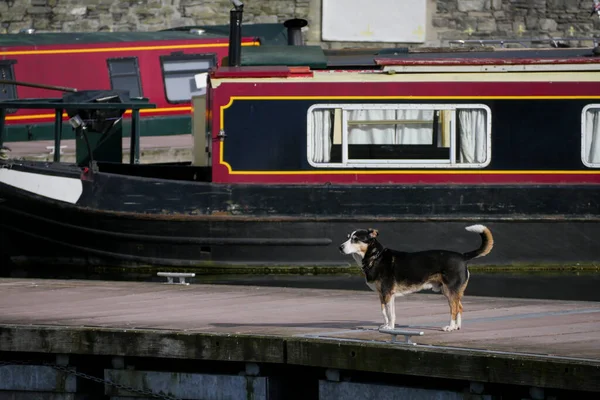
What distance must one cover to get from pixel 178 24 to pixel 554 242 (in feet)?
40.3

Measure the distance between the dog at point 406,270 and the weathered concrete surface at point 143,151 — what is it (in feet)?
34.0

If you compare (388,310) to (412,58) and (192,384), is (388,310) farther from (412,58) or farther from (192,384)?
(412,58)

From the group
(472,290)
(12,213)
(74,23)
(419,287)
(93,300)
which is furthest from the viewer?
(74,23)

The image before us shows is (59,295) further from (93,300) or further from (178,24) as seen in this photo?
(178,24)

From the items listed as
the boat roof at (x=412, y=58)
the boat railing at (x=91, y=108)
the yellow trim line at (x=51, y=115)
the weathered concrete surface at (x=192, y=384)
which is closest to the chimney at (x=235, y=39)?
the boat roof at (x=412, y=58)

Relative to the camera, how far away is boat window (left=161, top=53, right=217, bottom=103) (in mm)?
20969

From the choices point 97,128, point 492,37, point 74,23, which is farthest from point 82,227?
point 492,37

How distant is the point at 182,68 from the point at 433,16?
18.8 ft

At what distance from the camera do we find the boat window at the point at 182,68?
21.0 metres

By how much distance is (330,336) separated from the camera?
8.46 metres

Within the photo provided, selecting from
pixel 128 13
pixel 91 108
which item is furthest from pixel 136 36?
pixel 91 108

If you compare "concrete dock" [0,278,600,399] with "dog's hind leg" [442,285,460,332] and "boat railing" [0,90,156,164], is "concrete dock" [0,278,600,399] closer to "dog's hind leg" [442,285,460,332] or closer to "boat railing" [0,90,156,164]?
"dog's hind leg" [442,285,460,332]

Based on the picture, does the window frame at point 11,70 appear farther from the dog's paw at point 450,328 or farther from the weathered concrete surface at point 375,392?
the weathered concrete surface at point 375,392

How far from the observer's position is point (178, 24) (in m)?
24.5
